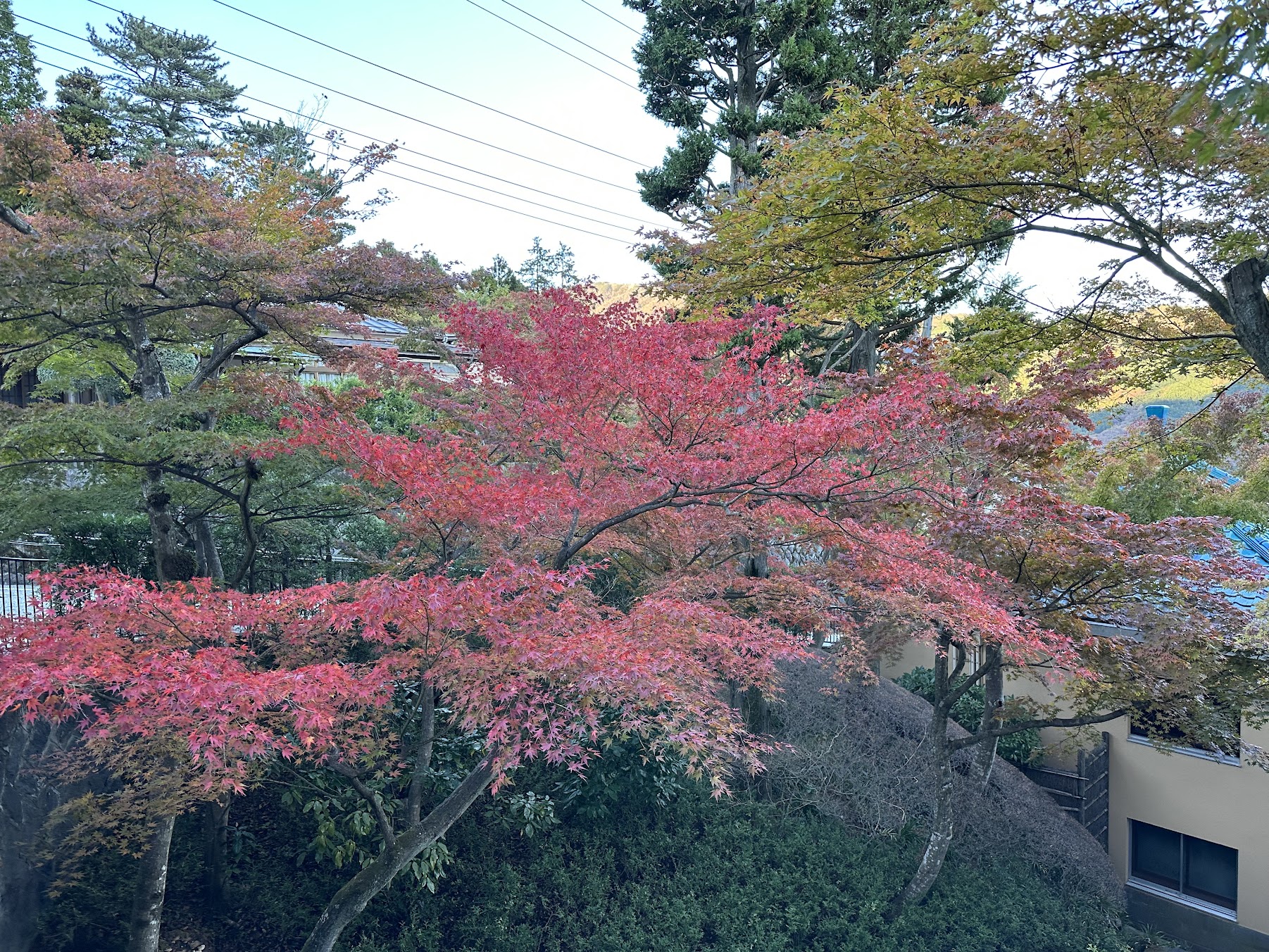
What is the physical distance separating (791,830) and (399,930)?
17.1 feet

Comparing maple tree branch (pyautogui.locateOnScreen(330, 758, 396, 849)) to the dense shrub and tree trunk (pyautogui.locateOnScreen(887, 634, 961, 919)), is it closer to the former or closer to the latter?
the dense shrub

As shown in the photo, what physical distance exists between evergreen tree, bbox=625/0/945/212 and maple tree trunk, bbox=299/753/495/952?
8.77 m

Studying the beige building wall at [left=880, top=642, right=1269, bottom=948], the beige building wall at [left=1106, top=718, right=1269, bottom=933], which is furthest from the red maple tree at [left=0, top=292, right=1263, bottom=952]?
the beige building wall at [left=1106, top=718, right=1269, bottom=933]

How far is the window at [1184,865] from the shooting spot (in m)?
11.5

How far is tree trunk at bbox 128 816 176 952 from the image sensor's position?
6.18 metres

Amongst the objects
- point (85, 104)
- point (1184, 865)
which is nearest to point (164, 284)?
point (1184, 865)

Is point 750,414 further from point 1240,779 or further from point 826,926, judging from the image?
point 1240,779

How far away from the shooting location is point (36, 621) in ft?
17.6

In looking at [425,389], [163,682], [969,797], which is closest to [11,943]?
[163,682]

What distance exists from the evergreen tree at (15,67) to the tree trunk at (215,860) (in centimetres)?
1491

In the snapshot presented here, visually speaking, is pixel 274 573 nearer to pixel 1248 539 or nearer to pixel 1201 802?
pixel 1201 802

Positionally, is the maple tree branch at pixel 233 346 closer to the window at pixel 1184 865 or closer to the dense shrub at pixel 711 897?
the dense shrub at pixel 711 897

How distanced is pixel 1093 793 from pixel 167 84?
101 ft

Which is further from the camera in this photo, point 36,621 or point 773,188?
point 773,188
